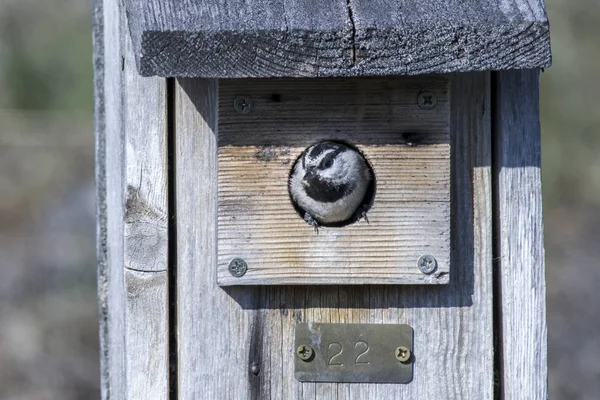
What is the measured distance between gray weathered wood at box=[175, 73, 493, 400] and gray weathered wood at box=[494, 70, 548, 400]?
0.04 metres

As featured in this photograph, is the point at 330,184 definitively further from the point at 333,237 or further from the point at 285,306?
the point at 285,306

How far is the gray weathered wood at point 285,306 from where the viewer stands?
1.99m

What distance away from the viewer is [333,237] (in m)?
1.96

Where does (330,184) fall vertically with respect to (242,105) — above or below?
below

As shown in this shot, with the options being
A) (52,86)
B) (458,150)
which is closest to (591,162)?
(52,86)

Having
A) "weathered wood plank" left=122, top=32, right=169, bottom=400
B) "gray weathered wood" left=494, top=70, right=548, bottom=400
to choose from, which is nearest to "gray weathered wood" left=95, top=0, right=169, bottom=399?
"weathered wood plank" left=122, top=32, right=169, bottom=400

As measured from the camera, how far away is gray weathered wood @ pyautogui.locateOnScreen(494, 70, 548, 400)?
197 centimetres

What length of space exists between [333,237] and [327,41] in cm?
43

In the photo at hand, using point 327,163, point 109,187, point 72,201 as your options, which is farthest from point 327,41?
point 72,201

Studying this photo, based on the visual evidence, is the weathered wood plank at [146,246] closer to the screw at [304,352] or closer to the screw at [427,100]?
the screw at [304,352]

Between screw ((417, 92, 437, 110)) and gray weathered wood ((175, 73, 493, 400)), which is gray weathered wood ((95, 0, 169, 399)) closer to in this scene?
gray weathered wood ((175, 73, 493, 400))

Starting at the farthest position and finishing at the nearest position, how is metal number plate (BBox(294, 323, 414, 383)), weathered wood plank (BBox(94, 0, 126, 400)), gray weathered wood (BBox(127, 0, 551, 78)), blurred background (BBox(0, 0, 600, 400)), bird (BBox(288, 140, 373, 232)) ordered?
blurred background (BBox(0, 0, 600, 400)), weathered wood plank (BBox(94, 0, 126, 400)), metal number plate (BBox(294, 323, 414, 383)), bird (BBox(288, 140, 373, 232)), gray weathered wood (BBox(127, 0, 551, 78))

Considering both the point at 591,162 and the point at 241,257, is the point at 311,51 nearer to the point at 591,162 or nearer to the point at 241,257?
the point at 241,257

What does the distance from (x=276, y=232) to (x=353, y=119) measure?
25cm
